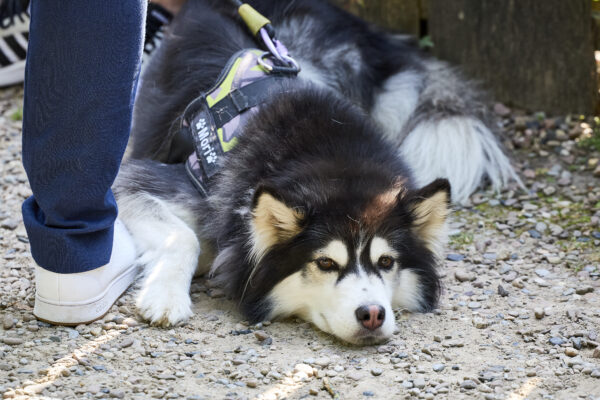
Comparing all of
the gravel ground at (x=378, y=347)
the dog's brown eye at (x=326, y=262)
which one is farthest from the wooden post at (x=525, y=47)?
the dog's brown eye at (x=326, y=262)

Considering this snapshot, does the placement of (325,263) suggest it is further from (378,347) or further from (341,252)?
(378,347)

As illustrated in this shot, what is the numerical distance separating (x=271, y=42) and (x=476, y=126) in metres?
1.19

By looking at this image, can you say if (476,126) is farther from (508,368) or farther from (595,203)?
(508,368)

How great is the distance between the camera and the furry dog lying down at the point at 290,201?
2.62m

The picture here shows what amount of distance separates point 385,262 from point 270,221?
1.37 ft

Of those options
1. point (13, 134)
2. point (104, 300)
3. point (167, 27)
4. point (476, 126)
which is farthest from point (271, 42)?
point (13, 134)

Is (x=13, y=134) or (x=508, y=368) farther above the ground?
(x=508, y=368)

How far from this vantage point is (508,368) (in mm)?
2438

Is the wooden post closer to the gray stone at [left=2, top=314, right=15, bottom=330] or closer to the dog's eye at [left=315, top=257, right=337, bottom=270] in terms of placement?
the dog's eye at [left=315, top=257, right=337, bottom=270]

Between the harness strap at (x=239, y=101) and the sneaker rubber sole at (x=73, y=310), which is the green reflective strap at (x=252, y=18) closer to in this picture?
the harness strap at (x=239, y=101)

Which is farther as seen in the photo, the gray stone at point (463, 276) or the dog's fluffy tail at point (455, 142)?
the dog's fluffy tail at point (455, 142)

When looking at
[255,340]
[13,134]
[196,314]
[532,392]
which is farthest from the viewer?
[13,134]

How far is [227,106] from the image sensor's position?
3170 mm

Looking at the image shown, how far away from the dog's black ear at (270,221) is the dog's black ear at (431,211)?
0.42 metres
